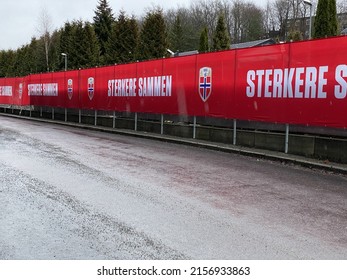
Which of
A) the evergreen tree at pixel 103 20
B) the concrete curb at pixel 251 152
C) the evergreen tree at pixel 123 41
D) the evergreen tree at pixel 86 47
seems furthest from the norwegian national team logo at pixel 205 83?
the evergreen tree at pixel 103 20

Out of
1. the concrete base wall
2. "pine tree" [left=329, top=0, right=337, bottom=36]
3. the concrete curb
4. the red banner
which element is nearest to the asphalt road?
the concrete curb

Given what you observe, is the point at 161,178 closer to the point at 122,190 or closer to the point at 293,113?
the point at 122,190

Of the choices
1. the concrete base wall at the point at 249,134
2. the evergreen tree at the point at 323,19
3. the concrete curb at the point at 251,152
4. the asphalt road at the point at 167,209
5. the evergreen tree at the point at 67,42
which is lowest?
the asphalt road at the point at 167,209

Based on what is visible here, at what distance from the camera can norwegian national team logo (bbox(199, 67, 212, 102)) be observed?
47.3 feet

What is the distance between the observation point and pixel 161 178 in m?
8.62

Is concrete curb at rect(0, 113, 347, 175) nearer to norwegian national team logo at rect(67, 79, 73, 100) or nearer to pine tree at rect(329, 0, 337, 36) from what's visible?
norwegian national team logo at rect(67, 79, 73, 100)

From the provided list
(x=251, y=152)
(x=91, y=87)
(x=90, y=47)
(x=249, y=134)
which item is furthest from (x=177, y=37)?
(x=251, y=152)

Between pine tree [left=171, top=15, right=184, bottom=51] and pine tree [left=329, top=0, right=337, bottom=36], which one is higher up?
pine tree [left=171, top=15, right=184, bottom=51]

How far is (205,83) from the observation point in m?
14.6

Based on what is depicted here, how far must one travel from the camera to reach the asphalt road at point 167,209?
4.62 m

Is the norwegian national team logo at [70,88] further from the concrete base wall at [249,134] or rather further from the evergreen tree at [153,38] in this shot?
the evergreen tree at [153,38]

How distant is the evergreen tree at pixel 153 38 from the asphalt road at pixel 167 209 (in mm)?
35568

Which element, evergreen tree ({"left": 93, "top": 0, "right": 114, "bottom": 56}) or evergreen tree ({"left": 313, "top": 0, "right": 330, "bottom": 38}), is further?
evergreen tree ({"left": 93, "top": 0, "right": 114, "bottom": 56})

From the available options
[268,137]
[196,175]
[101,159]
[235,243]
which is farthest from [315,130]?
[235,243]
